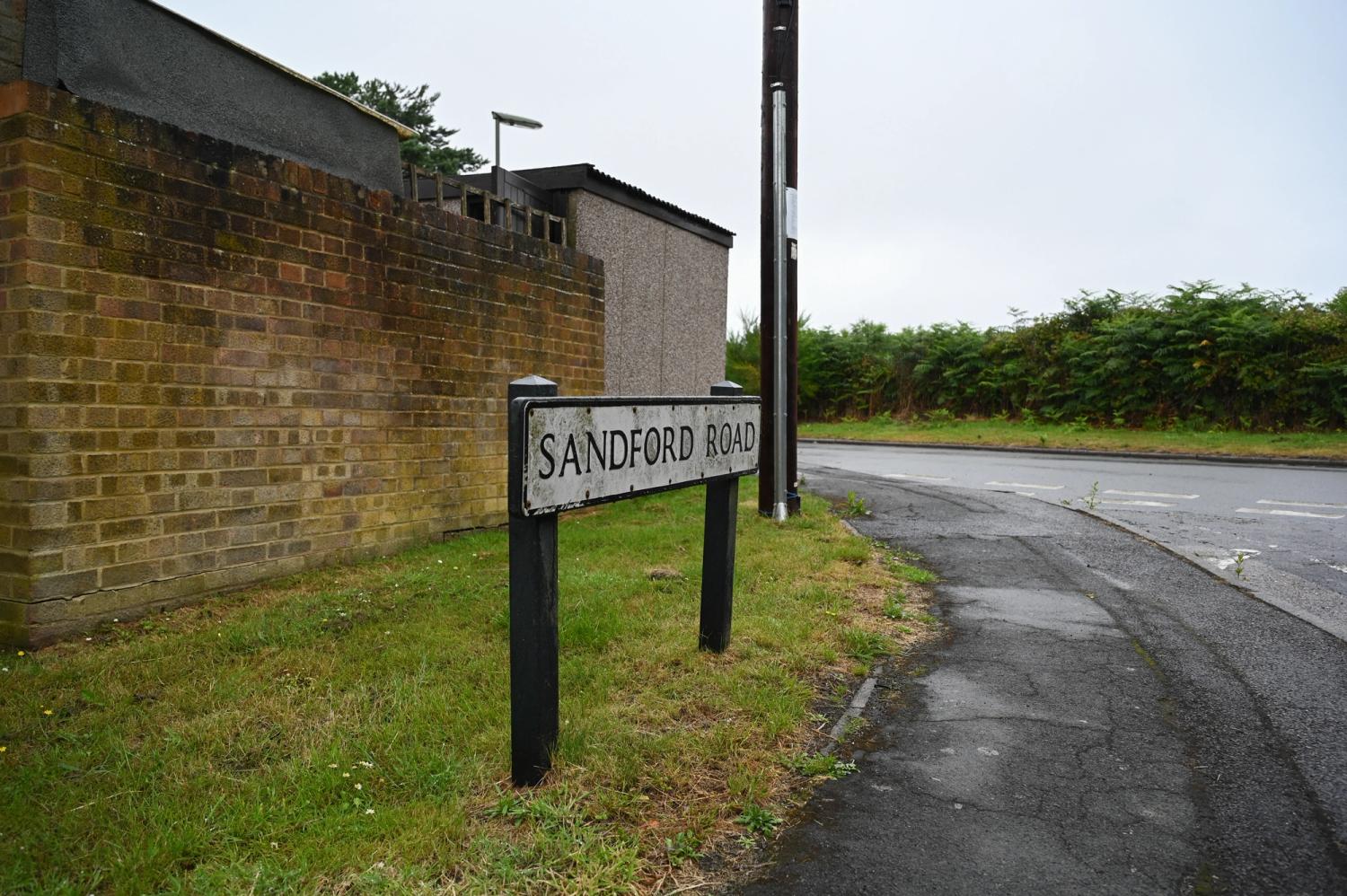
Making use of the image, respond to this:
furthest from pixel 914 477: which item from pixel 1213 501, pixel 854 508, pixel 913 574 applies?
pixel 913 574

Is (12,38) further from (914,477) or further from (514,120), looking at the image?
(914,477)

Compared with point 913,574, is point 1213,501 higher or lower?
higher

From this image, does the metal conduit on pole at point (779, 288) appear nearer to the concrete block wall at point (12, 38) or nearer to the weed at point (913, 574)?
the weed at point (913, 574)

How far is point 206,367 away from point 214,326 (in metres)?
0.26

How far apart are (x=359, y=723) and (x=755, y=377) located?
71.3 feet

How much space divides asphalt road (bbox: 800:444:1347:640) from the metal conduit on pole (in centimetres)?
340

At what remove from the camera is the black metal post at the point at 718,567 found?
443 cm

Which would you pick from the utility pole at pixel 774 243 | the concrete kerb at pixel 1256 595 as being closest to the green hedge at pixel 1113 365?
the concrete kerb at pixel 1256 595

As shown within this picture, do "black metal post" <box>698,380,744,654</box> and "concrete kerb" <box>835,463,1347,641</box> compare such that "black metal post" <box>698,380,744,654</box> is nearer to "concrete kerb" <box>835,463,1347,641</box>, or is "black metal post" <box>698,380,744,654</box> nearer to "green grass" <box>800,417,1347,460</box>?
"concrete kerb" <box>835,463,1347,641</box>

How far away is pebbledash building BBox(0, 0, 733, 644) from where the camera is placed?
4617 millimetres

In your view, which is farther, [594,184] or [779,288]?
[594,184]

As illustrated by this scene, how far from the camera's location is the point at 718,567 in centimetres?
443

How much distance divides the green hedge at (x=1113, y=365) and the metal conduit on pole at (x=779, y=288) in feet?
47.9

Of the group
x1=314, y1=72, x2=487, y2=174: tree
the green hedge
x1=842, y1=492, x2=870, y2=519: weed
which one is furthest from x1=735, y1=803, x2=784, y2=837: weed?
x1=314, y1=72, x2=487, y2=174: tree
